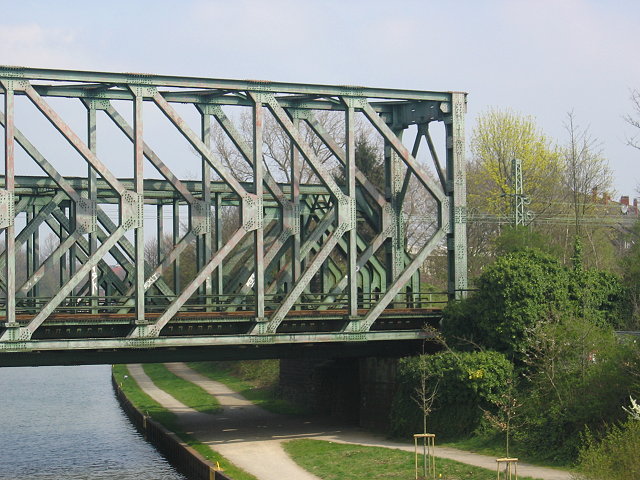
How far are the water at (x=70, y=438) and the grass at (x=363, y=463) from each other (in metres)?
4.48

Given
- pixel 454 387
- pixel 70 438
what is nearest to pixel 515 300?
pixel 454 387

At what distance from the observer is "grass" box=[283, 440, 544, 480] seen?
84.5 feet

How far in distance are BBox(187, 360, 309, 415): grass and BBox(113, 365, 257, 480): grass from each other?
4.05 metres

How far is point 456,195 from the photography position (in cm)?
3541

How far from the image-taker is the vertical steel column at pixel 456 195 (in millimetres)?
34969

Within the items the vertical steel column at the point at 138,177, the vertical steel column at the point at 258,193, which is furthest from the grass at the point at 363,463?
the vertical steel column at the point at 138,177

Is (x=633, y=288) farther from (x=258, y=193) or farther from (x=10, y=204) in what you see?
(x=10, y=204)

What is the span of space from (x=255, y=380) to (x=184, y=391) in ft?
11.9

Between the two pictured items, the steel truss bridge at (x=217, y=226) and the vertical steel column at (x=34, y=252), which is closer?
the steel truss bridge at (x=217, y=226)

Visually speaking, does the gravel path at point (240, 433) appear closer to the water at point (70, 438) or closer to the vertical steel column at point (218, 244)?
the water at point (70, 438)

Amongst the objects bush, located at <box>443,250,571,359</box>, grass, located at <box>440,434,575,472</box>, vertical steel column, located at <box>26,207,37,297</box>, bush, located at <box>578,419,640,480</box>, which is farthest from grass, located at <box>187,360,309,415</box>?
bush, located at <box>578,419,640,480</box>

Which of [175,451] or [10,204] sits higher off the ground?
[10,204]

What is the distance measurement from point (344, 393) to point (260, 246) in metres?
9.54

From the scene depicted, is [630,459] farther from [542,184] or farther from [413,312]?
[542,184]
